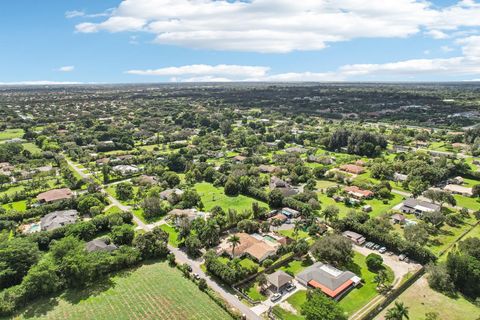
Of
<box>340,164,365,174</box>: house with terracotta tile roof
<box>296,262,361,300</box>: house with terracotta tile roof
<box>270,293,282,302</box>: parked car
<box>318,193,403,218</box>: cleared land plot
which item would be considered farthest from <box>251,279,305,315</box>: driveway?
<box>340,164,365,174</box>: house with terracotta tile roof

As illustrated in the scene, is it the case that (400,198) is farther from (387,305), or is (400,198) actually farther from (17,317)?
(17,317)

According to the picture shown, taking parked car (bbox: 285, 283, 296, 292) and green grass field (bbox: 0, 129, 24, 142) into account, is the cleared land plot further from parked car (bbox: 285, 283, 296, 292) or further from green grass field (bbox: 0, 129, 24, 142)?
green grass field (bbox: 0, 129, 24, 142)

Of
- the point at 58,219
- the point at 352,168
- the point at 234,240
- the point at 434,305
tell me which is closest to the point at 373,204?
the point at 352,168

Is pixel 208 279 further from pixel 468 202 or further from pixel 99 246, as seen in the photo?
pixel 468 202

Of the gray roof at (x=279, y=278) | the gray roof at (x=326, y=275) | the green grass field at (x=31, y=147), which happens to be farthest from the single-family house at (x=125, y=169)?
the gray roof at (x=326, y=275)

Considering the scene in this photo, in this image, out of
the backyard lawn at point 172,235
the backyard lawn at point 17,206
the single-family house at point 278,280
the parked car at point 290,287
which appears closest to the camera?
the single-family house at point 278,280

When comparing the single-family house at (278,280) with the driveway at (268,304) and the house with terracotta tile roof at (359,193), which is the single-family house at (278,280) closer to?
the driveway at (268,304)

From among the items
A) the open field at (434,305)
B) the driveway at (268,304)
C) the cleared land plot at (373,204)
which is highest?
the cleared land plot at (373,204)

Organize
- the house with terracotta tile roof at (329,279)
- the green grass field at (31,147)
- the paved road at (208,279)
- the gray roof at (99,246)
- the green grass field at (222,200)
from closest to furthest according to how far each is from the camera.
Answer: the paved road at (208,279) < the house with terracotta tile roof at (329,279) < the gray roof at (99,246) < the green grass field at (222,200) < the green grass field at (31,147)
